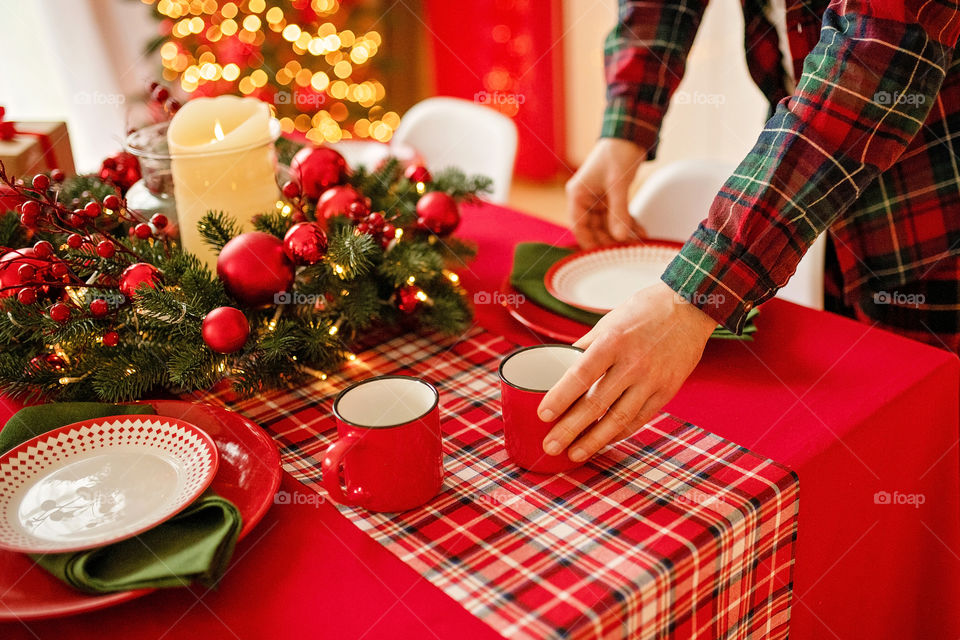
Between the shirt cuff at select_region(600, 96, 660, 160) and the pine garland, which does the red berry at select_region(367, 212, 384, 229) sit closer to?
the pine garland

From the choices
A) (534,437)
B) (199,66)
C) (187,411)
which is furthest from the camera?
(199,66)

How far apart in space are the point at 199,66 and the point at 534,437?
2895mm

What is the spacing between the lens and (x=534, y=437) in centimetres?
74

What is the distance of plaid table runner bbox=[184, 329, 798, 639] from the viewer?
61 centimetres

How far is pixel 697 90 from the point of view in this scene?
10.5 ft

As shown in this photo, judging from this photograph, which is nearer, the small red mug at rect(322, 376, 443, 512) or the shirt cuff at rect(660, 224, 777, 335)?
the small red mug at rect(322, 376, 443, 512)

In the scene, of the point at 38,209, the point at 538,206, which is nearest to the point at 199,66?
the point at 538,206

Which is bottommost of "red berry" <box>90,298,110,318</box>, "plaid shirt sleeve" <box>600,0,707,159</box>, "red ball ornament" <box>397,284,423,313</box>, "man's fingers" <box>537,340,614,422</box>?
"red ball ornament" <box>397,284,423,313</box>

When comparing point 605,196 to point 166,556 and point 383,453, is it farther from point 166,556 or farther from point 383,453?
point 166,556

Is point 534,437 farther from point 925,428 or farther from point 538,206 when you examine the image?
point 538,206

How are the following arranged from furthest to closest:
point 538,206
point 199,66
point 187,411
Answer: point 538,206
point 199,66
point 187,411

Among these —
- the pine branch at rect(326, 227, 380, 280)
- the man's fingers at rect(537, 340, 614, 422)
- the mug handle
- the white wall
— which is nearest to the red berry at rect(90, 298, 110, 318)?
the pine branch at rect(326, 227, 380, 280)

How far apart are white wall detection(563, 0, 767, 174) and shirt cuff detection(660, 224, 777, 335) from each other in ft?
7.35

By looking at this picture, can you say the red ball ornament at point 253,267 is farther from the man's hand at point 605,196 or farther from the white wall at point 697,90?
the white wall at point 697,90
